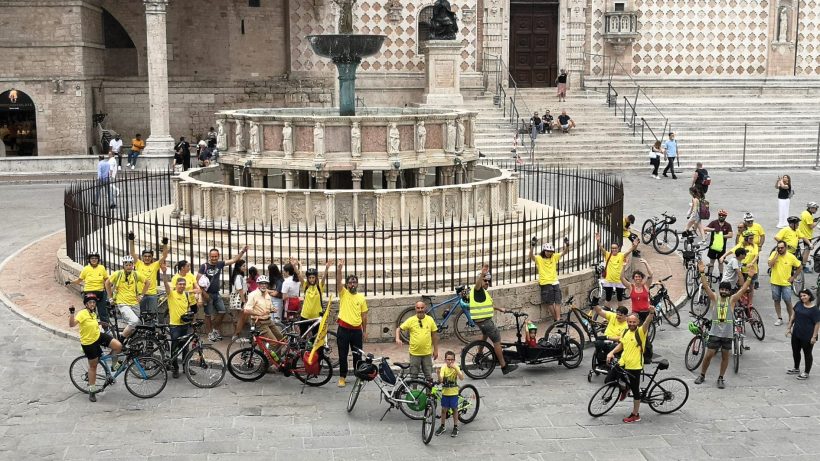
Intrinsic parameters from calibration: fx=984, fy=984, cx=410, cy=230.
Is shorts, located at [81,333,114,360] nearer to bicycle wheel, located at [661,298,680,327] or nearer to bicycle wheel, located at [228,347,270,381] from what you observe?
bicycle wheel, located at [228,347,270,381]

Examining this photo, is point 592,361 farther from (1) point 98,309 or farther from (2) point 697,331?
(1) point 98,309

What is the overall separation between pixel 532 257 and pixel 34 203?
16.3m

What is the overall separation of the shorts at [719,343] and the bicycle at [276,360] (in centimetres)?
470

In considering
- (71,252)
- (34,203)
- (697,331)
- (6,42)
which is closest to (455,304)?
(697,331)

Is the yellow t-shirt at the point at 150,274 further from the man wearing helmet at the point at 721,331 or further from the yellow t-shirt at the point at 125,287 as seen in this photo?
the man wearing helmet at the point at 721,331

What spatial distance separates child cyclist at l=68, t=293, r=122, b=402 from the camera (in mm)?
11445

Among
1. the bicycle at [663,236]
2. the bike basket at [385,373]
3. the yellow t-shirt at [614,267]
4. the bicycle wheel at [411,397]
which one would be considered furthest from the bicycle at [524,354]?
the bicycle at [663,236]

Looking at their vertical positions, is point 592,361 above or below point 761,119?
below

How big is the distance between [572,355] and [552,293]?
1804 mm

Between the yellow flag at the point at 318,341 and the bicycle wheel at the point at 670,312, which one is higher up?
the yellow flag at the point at 318,341

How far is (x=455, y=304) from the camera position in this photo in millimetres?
13789

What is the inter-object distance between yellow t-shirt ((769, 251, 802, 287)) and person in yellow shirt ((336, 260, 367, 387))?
645 centimetres

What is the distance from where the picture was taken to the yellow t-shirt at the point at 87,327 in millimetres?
11414

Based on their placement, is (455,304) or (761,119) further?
(761,119)
